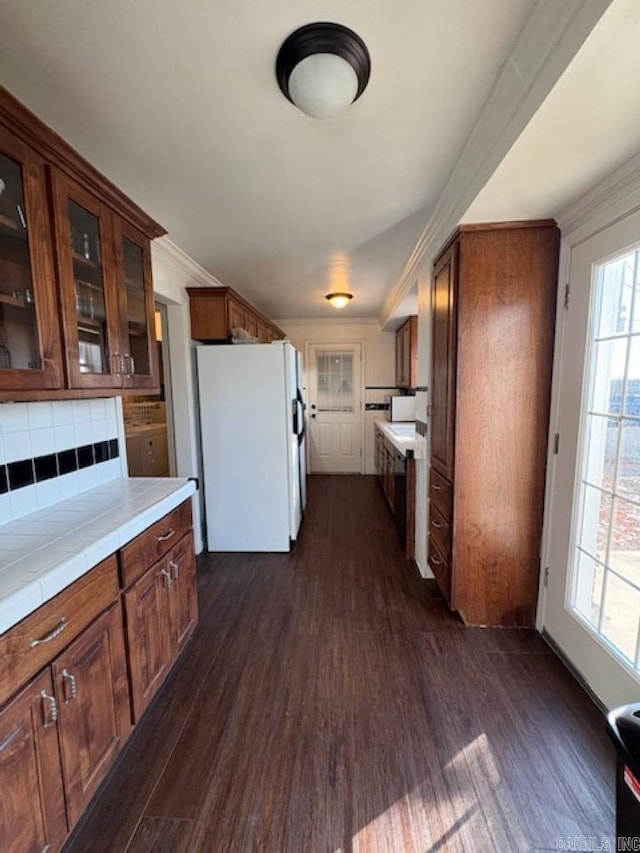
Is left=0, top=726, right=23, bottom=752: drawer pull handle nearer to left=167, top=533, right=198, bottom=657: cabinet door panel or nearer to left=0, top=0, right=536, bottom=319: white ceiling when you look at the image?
left=167, top=533, right=198, bottom=657: cabinet door panel

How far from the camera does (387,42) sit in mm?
1061

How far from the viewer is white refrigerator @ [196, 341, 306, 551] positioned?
2.98m

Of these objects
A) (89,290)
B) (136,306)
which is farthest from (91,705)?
(136,306)

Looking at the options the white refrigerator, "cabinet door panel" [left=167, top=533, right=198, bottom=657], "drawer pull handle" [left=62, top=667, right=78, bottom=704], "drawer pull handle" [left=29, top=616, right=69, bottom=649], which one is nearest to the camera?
"drawer pull handle" [left=29, top=616, right=69, bottom=649]

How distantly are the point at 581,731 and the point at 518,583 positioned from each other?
0.67m

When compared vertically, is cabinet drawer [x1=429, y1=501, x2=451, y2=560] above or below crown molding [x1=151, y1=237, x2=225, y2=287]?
below

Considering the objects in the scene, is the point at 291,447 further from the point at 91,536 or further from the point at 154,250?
the point at 91,536

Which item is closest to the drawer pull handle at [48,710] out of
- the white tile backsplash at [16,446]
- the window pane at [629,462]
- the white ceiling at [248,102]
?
the white tile backsplash at [16,446]

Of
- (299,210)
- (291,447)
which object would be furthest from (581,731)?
(299,210)

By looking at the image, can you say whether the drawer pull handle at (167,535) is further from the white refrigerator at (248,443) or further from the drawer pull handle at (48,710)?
the white refrigerator at (248,443)

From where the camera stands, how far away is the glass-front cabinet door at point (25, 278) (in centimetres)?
117

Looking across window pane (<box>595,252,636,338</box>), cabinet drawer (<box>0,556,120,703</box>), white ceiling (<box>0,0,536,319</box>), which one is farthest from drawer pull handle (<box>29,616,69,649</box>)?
window pane (<box>595,252,636,338</box>)

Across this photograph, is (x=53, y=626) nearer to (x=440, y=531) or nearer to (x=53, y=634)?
(x=53, y=634)

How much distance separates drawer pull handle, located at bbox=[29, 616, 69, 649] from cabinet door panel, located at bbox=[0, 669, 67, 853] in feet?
0.28
